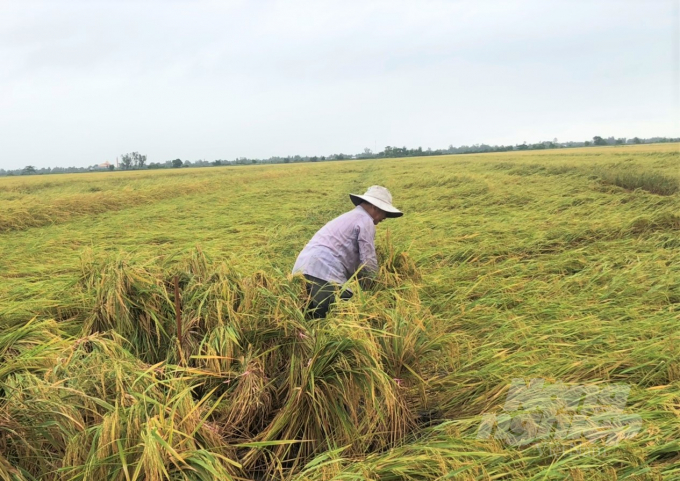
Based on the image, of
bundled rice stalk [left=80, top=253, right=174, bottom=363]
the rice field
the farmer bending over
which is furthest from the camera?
the farmer bending over

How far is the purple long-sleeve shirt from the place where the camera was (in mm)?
2635

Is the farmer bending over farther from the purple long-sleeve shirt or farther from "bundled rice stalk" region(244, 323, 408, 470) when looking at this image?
"bundled rice stalk" region(244, 323, 408, 470)

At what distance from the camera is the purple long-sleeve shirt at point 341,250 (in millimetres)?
2635

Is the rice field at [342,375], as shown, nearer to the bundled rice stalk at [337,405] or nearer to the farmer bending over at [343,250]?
the bundled rice stalk at [337,405]

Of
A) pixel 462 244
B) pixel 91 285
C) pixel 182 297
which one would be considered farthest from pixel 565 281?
pixel 91 285

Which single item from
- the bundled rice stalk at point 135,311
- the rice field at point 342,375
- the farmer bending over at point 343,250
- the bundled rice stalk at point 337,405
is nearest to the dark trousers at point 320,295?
the farmer bending over at point 343,250

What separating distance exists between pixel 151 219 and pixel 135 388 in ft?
23.8

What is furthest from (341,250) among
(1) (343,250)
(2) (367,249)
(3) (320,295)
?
(3) (320,295)

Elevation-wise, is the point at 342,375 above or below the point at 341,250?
below

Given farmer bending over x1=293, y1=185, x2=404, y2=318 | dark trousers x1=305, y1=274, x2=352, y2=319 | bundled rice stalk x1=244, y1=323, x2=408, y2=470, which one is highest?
farmer bending over x1=293, y1=185, x2=404, y2=318

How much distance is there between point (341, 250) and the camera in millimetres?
2701

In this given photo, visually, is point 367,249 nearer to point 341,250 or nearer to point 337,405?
point 341,250

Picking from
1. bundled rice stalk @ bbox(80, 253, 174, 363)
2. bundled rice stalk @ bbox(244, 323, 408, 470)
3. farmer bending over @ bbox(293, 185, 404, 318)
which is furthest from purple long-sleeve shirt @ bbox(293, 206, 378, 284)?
bundled rice stalk @ bbox(244, 323, 408, 470)

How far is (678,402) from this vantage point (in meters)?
1.47
